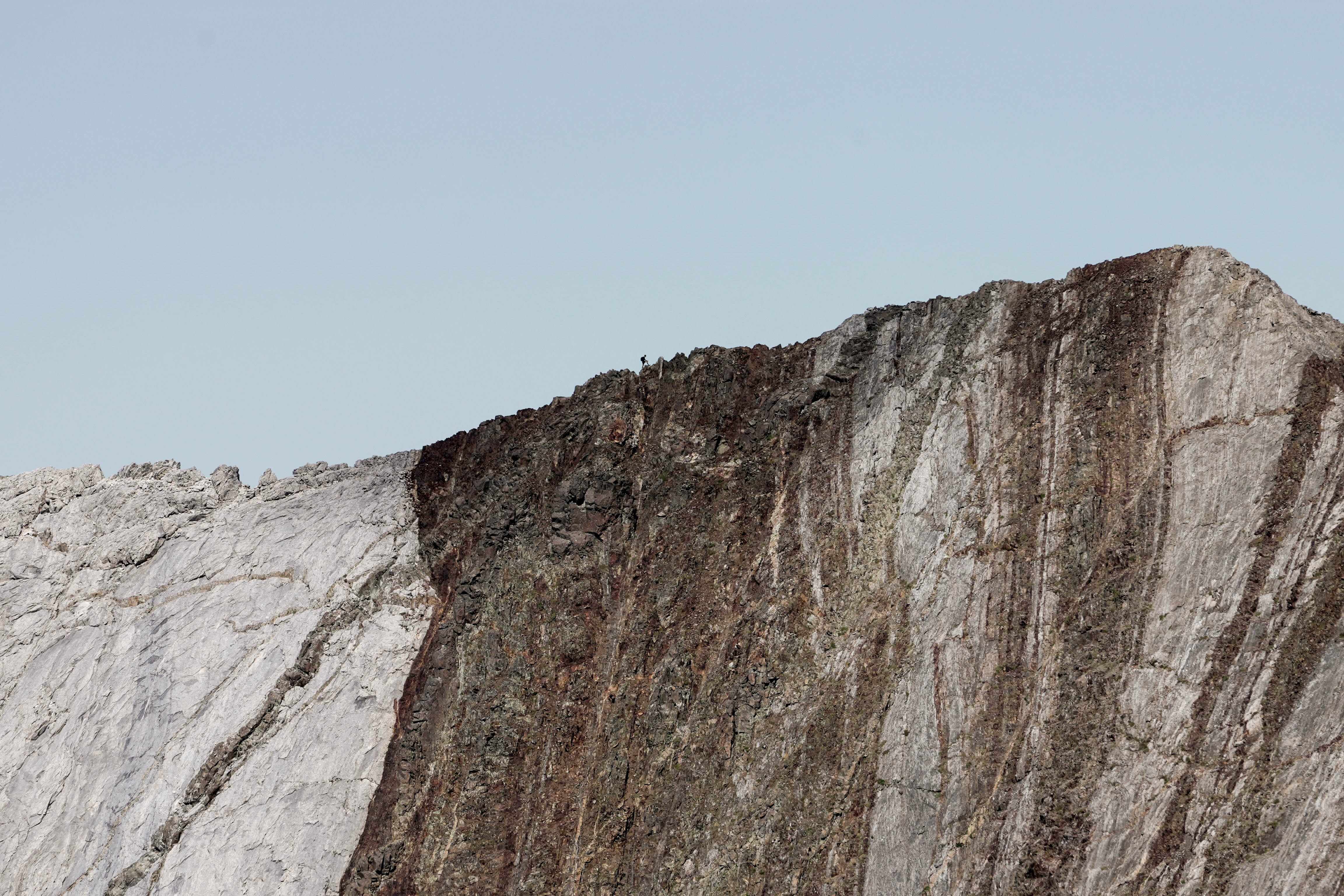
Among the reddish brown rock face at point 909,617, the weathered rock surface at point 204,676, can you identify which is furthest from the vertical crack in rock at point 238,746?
the reddish brown rock face at point 909,617

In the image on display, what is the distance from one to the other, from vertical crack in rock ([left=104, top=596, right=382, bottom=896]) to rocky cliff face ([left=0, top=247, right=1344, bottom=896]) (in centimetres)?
8

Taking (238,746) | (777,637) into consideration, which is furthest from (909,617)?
(238,746)

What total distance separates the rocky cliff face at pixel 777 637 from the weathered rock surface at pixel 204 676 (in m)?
0.09

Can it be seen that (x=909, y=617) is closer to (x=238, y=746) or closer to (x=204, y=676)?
(x=238, y=746)

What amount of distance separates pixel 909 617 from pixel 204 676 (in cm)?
1702

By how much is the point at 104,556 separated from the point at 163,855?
9974mm

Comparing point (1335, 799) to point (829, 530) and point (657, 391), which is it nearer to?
point (829, 530)

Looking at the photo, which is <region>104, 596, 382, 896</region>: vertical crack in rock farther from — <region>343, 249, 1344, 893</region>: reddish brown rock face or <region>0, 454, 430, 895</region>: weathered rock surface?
<region>343, 249, 1344, 893</region>: reddish brown rock face

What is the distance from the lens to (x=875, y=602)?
85.9 ft

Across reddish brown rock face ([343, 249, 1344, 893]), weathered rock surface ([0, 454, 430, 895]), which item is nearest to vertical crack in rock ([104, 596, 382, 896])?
weathered rock surface ([0, 454, 430, 895])

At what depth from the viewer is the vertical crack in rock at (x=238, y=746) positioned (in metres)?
29.6

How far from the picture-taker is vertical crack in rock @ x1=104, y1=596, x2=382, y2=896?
2958 cm

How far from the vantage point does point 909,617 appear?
83.6 feet

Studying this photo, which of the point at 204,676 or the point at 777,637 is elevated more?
the point at 204,676
